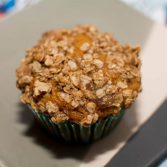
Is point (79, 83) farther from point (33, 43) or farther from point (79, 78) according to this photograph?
point (33, 43)

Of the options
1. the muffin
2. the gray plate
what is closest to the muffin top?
the muffin

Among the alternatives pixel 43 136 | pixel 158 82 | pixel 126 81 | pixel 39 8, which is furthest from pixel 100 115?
pixel 39 8

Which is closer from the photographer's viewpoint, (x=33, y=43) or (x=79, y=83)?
(x=79, y=83)

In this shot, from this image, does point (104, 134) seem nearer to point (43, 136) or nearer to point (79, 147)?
point (79, 147)

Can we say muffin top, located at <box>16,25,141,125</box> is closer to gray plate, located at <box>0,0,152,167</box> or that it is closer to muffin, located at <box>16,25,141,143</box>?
muffin, located at <box>16,25,141,143</box>

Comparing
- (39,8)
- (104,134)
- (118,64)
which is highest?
(118,64)

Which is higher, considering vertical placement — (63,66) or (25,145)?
(63,66)

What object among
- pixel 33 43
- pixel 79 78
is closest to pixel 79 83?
pixel 79 78
